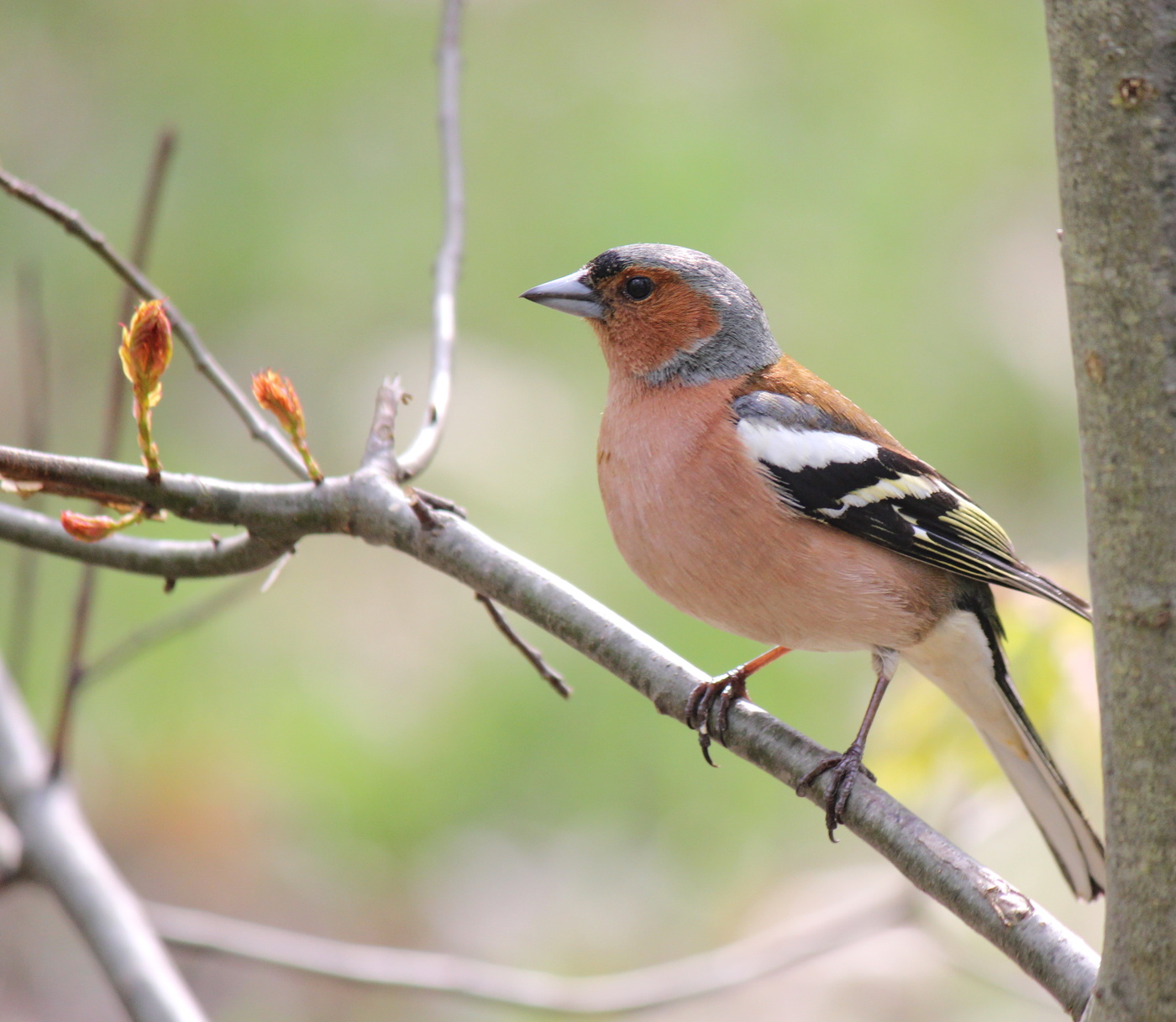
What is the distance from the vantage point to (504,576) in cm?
218

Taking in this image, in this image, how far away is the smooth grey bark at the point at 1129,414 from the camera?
49.8 inches

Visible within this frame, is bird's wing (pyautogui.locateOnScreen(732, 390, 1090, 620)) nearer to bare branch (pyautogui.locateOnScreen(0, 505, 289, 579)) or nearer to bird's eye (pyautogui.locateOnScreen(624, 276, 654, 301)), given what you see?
bird's eye (pyautogui.locateOnScreen(624, 276, 654, 301))

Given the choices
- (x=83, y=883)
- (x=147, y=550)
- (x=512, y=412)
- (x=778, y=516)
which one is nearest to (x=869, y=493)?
(x=778, y=516)

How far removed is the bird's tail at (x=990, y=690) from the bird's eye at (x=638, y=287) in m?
1.11

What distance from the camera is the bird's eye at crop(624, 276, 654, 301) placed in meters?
3.25

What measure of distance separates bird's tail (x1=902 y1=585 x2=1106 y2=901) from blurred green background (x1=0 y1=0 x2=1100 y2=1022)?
110mm

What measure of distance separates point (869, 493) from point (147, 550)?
5.28 feet

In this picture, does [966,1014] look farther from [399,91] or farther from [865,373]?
[399,91]

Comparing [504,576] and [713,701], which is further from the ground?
[504,576]

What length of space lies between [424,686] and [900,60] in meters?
6.06

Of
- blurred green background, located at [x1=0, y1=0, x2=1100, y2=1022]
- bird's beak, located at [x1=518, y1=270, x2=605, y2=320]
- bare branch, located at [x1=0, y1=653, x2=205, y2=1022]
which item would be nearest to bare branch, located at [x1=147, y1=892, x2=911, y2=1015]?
bare branch, located at [x1=0, y1=653, x2=205, y2=1022]

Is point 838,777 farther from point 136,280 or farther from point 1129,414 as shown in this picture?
point 136,280

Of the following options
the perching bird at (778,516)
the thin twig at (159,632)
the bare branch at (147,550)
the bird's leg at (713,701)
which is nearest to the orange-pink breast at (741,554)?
the perching bird at (778,516)

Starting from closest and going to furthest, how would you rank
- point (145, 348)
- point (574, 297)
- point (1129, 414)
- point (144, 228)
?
point (1129, 414) → point (145, 348) → point (144, 228) → point (574, 297)
